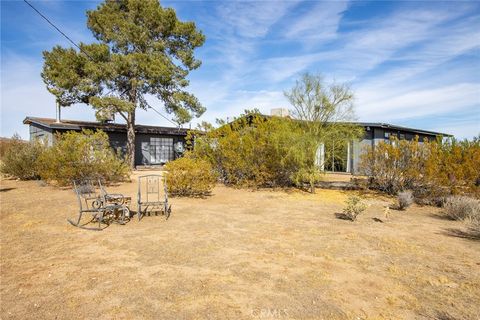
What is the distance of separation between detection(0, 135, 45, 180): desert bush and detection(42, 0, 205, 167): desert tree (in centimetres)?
482

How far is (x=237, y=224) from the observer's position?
7.62 m

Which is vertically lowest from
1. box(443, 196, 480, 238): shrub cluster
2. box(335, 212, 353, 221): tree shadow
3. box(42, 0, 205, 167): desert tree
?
box(335, 212, 353, 221): tree shadow

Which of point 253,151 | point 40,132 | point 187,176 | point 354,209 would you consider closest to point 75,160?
point 187,176

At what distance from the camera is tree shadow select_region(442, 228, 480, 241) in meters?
6.66

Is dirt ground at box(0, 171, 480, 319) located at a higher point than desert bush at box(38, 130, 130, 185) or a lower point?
lower

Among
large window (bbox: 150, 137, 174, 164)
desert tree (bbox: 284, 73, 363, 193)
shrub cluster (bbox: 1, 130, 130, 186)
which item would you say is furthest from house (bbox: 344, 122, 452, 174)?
large window (bbox: 150, 137, 174, 164)

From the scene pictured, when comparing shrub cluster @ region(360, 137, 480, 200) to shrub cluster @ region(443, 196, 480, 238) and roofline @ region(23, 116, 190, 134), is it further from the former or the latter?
roofline @ region(23, 116, 190, 134)

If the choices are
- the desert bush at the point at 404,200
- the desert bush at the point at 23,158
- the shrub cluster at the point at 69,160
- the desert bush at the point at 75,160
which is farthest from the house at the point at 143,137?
the desert bush at the point at 404,200

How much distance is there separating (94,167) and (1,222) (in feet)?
22.5

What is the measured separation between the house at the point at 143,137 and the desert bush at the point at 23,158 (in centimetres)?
601

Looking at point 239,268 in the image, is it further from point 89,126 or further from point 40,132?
point 40,132

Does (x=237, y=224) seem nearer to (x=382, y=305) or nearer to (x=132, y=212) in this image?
(x=132, y=212)

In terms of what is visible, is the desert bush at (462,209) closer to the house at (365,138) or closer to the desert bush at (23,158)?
the house at (365,138)

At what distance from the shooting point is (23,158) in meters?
16.2
